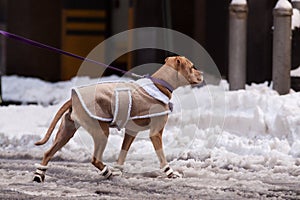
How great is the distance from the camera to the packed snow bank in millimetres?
8758

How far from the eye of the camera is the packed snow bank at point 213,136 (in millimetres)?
→ 8758

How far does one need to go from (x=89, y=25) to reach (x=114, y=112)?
1278cm

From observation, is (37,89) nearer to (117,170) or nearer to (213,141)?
(213,141)

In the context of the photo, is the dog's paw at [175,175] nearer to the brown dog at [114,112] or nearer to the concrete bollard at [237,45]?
the brown dog at [114,112]

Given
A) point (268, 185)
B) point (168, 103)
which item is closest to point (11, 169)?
point (168, 103)

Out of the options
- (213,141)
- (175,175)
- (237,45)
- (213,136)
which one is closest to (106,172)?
(175,175)

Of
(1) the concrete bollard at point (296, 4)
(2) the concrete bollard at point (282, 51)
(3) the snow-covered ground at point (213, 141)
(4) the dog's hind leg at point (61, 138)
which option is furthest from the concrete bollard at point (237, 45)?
(4) the dog's hind leg at point (61, 138)

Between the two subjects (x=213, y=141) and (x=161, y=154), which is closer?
(x=161, y=154)

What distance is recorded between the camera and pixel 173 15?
18.2 m

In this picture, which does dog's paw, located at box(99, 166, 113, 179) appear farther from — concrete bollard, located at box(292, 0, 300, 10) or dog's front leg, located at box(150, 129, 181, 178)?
concrete bollard, located at box(292, 0, 300, 10)

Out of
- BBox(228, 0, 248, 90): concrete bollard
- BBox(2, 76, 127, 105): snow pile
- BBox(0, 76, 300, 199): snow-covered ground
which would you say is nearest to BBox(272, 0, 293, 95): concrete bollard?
BBox(0, 76, 300, 199): snow-covered ground

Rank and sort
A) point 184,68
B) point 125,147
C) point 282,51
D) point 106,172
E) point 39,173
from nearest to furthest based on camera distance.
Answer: point 39,173 < point 106,172 < point 184,68 < point 125,147 < point 282,51

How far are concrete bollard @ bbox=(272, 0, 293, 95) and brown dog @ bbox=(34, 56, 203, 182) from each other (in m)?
3.56

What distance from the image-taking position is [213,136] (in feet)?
31.8
